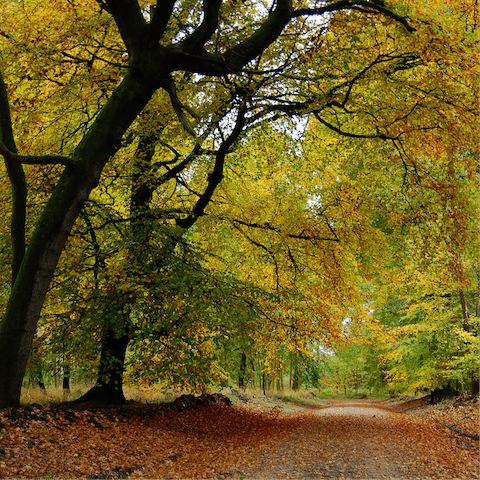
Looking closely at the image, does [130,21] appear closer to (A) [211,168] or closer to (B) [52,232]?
(B) [52,232]

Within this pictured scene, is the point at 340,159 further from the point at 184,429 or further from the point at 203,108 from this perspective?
the point at 184,429

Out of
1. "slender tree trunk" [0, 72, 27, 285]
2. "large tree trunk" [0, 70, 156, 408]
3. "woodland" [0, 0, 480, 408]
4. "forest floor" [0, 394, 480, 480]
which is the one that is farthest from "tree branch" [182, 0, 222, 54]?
"forest floor" [0, 394, 480, 480]

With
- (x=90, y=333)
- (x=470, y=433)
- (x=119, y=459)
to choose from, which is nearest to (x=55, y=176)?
(x=90, y=333)

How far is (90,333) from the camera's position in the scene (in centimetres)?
764

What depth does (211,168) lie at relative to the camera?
1020 centimetres

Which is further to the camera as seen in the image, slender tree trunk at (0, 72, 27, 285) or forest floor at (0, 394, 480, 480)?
slender tree trunk at (0, 72, 27, 285)

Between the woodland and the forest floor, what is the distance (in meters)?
0.88

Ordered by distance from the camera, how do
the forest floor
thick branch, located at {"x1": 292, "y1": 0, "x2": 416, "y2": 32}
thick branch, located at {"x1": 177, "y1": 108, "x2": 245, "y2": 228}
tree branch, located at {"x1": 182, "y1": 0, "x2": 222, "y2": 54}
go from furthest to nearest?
thick branch, located at {"x1": 177, "y1": 108, "x2": 245, "y2": 228} → thick branch, located at {"x1": 292, "y1": 0, "x2": 416, "y2": 32} → tree branch, located at {"x1": 182, "y1": 0, "x2": 222, "y2": 54} → the forest floor

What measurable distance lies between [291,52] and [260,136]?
2.67m

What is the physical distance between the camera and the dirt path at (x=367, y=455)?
6797 millimetres

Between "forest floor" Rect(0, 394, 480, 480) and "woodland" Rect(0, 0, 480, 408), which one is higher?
"woodland" Rect(0, 0, 480, 408)

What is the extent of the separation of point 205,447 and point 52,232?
18.7ft

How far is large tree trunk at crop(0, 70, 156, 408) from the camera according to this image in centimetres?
638

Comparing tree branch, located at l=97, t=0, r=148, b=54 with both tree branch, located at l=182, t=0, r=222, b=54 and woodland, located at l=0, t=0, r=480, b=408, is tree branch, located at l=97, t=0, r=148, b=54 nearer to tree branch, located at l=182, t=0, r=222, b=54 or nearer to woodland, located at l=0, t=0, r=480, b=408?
woodland, located at l=0, t=0, r=480, b=408
